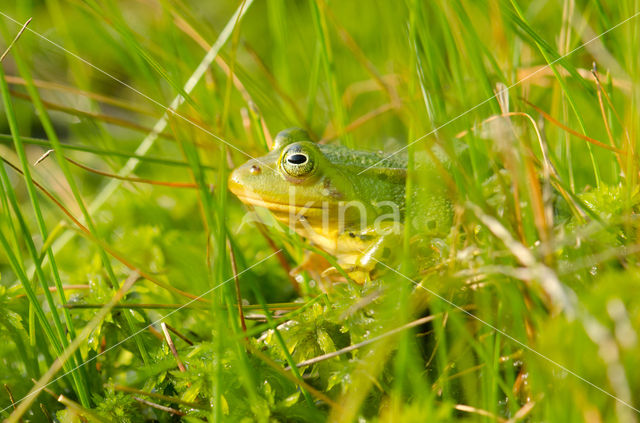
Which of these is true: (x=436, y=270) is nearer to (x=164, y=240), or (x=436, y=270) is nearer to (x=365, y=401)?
(x=365, y=401)

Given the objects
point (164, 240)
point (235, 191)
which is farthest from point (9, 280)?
point (235, 191)

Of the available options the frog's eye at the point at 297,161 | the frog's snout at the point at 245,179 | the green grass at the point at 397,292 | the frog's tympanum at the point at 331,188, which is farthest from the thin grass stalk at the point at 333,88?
the frog's snout at the point at 245,179

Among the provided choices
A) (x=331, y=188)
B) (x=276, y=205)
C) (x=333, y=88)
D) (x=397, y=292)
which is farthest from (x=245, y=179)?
(x=397, y=292)

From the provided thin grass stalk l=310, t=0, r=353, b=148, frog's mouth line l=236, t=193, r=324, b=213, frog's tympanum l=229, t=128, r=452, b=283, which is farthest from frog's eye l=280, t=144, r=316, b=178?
thin grass stalk l=310, t=0, r=353, b=148

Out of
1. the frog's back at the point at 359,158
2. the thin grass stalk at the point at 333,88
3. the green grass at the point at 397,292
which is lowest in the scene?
the green grass at the point at 397,292

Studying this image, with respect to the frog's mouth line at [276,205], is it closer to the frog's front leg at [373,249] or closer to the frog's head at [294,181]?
the frog's head at [294,181]

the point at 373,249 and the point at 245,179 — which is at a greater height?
the point at 245,179

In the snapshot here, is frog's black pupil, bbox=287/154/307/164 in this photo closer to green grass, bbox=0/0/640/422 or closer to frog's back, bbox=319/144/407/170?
frog's back, bbox=319/144/407/170

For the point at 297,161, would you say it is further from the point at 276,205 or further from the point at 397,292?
the point at 397,292
